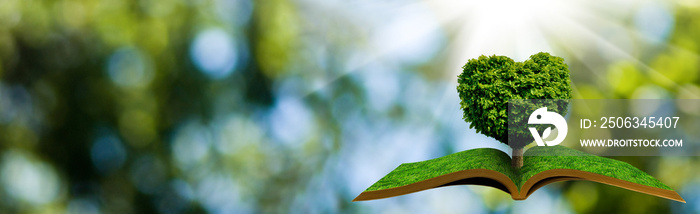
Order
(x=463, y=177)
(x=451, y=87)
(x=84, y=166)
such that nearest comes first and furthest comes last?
1. (x=463, y=177)
2. (x=84, y=166)
3. (x=451, y=87)

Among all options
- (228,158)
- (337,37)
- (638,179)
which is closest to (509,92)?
(638,179)

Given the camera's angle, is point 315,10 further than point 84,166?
Yes

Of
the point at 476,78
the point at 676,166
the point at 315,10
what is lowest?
the point at 676,166

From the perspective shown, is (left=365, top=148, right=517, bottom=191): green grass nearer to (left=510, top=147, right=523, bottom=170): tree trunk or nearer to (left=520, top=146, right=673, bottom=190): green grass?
(left=510, top=147, right=523, bottom=170): tree trunk

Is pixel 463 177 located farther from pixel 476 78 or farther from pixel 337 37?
pixel 337 37

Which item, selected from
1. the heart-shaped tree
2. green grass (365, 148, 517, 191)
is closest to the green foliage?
the heart-shaped tree

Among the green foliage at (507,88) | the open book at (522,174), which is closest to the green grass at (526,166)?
the open book at (522,174)

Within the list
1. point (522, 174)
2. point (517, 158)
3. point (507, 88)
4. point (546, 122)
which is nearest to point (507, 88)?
point (507, 88)

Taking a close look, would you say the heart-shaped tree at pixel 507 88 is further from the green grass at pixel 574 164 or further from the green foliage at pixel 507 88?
the green grass at pixel 574 164
